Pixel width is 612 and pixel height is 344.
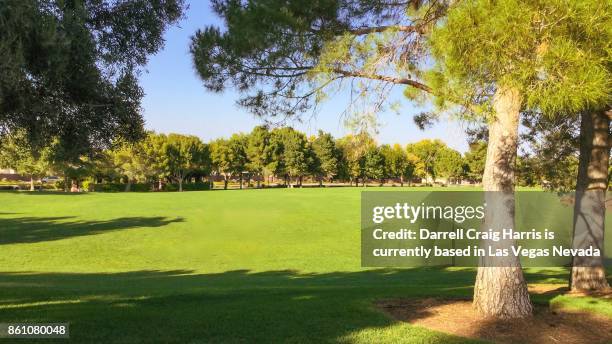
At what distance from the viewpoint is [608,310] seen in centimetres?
843

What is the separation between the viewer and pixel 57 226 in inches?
1299

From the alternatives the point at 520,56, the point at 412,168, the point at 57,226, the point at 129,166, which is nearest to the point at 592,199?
the point at 520,56

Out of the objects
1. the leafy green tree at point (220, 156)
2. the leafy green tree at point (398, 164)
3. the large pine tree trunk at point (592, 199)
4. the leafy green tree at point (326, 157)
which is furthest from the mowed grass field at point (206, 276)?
the leafy green tree at point (398, 164)

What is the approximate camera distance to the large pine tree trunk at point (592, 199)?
10344 millimetres

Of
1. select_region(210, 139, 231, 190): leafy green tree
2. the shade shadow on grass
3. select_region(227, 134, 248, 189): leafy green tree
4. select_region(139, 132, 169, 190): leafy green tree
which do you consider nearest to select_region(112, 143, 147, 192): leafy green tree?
select_region(139, 132, 169, 190): leafy green tree

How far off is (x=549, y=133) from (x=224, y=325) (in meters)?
9.83

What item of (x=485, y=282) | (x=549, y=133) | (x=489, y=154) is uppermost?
(x=549, y=133)

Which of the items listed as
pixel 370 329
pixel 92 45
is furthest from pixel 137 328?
pixel 92 45

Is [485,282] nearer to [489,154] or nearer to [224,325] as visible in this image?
[489,154]

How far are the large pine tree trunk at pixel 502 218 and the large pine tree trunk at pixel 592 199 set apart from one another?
11.3 ft

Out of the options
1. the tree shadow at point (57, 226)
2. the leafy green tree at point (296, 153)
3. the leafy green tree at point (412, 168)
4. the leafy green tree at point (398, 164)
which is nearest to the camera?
the tree shadow at point (57, 226)

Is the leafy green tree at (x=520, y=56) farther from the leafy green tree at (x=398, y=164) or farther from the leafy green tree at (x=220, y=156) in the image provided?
the leafy green tree at (x=398, y=164)

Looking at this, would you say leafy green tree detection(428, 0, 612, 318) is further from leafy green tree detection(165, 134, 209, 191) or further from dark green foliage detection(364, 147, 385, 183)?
→ dark green foliage detection(364, 147, 385, 183)

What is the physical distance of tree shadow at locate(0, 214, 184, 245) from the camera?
27966mm
